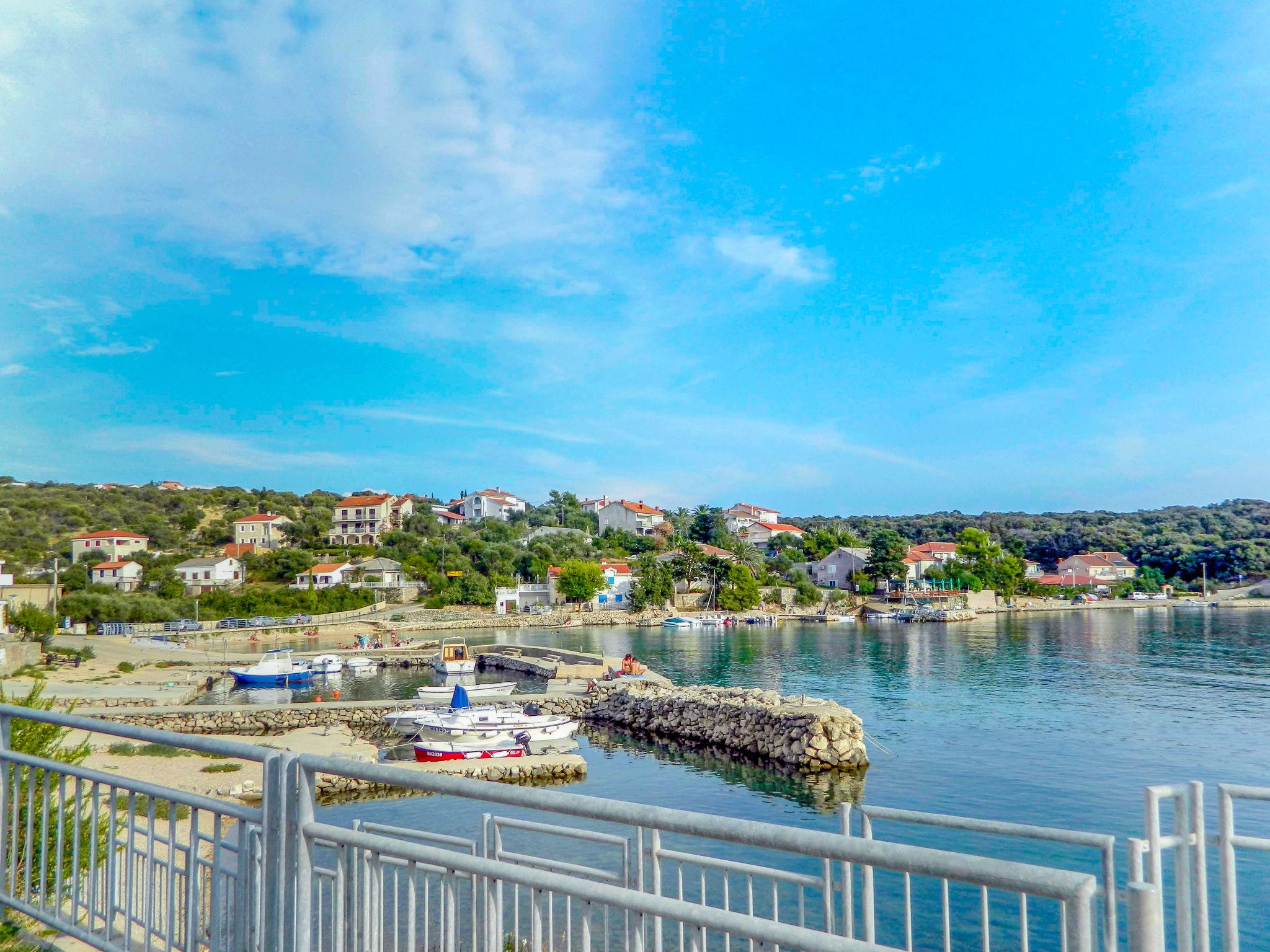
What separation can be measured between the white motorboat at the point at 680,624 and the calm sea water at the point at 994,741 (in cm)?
2076

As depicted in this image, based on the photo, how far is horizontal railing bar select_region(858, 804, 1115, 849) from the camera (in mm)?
2902

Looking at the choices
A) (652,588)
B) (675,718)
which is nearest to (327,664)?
(675,718)

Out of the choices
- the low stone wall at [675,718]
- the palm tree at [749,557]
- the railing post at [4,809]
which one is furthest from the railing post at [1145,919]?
the palm tree at [749,557]

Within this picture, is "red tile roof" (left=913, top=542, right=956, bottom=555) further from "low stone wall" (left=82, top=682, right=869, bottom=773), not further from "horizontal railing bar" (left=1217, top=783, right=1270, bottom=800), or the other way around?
"horizontal railing bar" (left=1217, top=783, right=1270, bottom=800)

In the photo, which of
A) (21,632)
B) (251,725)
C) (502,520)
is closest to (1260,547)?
(502,520)

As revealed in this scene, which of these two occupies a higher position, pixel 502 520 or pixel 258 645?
pixel 502 520

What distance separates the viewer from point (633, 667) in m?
37.2

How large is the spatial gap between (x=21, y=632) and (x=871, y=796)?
4316 cm

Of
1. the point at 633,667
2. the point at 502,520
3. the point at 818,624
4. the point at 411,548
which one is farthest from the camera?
the point at 502,520

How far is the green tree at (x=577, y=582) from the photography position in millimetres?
83812

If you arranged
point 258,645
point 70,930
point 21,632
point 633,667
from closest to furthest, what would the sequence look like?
1. point 70,930
2. point 633,667
3. point 21,632
4. point 258,645

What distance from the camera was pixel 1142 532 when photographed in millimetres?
123625

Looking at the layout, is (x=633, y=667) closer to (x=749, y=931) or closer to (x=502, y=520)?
(x=749, y=931)

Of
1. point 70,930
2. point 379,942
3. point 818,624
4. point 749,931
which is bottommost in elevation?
point 818,624
